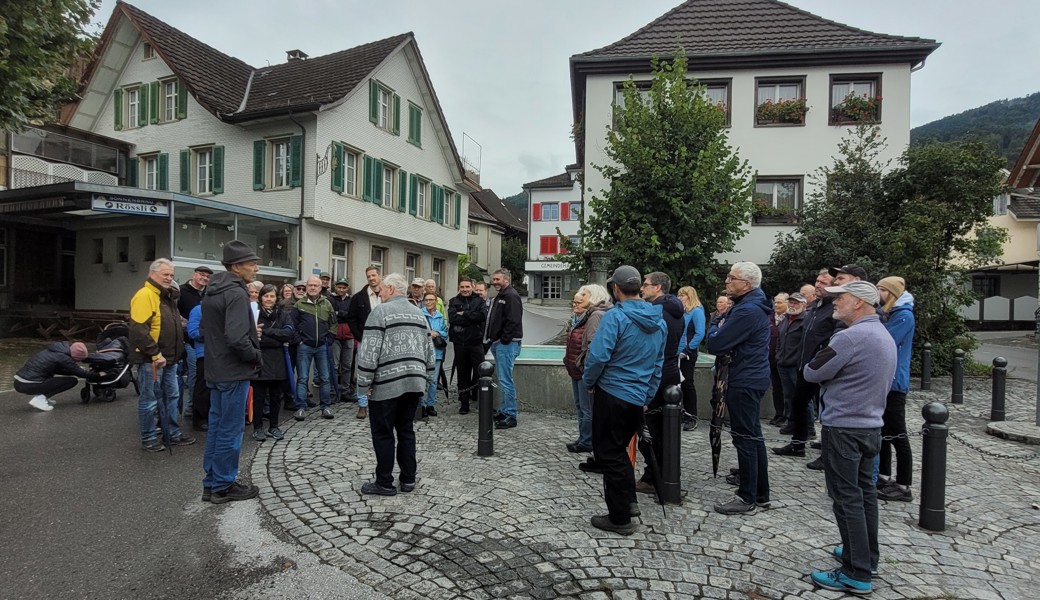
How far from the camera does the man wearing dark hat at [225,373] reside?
179 inches

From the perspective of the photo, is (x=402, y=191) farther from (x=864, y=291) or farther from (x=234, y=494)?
(x=864, y=291)

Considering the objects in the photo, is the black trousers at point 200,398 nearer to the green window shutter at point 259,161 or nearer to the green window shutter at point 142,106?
the green window shutter at point 259,161

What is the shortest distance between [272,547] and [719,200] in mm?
11844

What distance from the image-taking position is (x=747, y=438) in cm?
436

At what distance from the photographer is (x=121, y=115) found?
23.3m

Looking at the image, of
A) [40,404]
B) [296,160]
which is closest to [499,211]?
[296,160]

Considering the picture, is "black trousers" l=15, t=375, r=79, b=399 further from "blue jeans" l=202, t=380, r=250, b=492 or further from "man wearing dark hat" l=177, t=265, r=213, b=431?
"blue jeans" l=202, t=380, r=250, b=492

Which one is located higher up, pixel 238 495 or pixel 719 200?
pixel 719 200

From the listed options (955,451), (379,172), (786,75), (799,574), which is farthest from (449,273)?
(799,574)

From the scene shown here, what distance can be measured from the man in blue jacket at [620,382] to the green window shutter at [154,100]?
81.3 ft

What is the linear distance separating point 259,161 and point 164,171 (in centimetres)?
471

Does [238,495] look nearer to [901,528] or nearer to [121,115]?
[901,528]

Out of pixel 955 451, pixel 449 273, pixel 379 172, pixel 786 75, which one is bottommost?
pixel 955 451

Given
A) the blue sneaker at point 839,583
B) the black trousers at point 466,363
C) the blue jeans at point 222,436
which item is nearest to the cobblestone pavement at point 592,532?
the blue sneaker at point 839,583
